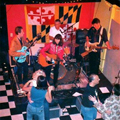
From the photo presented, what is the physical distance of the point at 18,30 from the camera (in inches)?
184

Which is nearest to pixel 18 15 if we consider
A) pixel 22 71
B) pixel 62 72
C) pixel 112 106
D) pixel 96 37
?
pixel 22 71

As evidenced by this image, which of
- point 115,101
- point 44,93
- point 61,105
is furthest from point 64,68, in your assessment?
point 115,101

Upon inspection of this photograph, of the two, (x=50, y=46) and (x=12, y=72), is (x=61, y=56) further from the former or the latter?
(x=12, y=72)

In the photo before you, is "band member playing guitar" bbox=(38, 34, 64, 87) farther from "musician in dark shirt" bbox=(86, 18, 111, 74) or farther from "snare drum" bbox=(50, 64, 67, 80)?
"musician in dark shirt" bbox=(86, 18, 111, 74)

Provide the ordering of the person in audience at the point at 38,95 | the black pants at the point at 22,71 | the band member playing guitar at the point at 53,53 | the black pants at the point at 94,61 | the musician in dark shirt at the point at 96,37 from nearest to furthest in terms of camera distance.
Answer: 1. the person in audience at the point at 38,95
2. the band member playing guitar at the point at 53,53
3. the black pants at the point at 22,71
4. the musician in dark shirt at the point at 96,37
5. the black pants at the point at 94,61

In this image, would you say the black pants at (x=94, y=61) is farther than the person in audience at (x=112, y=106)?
Yes

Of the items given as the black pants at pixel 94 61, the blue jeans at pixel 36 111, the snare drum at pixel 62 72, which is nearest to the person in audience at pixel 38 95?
the blue jeans at pixel 36 111

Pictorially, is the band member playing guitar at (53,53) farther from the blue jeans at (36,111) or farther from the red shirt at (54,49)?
the blue jeans at (36,111)

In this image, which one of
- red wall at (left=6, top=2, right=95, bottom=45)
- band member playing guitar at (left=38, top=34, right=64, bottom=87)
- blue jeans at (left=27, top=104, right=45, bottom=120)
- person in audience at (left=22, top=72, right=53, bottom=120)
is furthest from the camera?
red wall at (left=6, top=2, right=95, bottom=45)

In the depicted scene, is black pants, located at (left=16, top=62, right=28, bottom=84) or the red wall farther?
the red wall

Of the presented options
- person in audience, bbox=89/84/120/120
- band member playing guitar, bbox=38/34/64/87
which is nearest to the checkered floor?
band member playing guitar, bbox=38/34/64/87

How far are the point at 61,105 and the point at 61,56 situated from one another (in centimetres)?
101

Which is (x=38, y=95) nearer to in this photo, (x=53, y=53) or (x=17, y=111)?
(x=17, y=111)

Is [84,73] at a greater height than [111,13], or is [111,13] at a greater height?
[111,13]
